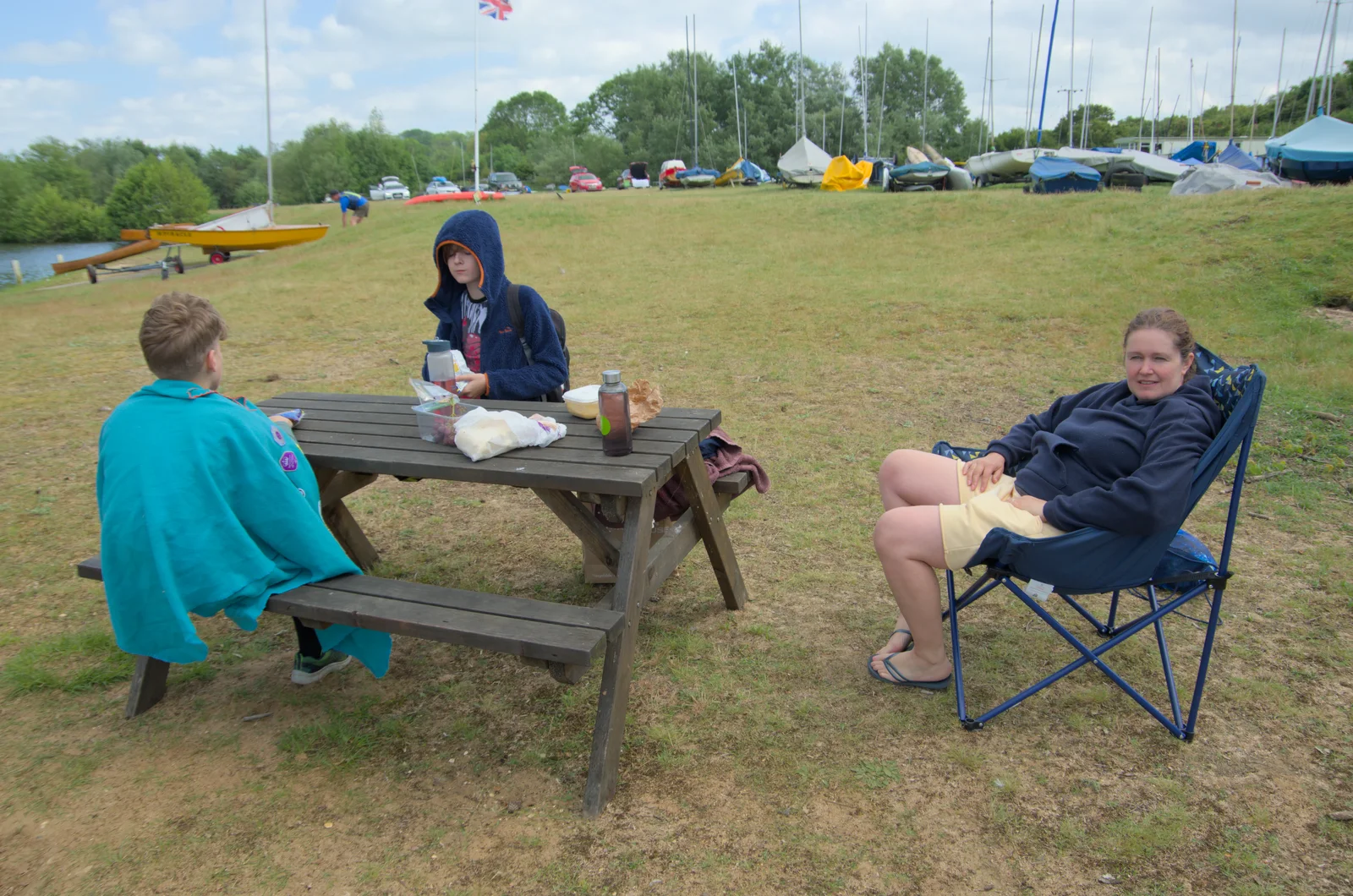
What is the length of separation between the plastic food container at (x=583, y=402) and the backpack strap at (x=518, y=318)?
0.75 m

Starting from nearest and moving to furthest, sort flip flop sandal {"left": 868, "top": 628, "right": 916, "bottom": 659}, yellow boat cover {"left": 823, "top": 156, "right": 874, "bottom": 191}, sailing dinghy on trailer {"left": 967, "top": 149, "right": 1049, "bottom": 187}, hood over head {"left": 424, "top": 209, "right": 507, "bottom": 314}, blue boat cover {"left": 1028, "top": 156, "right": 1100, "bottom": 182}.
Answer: flip flop sandal {"left": 868, "top": 628, "right": 916, "bottom": 659}
hood over head {"left": 424, "top": 209, "right": 507, "bottom": 314}
blue boat cover {"left": 1028, "top": 156, "right": 1100, "bottom": 182}
sailing dinghy on trailer {"left": 967, "top": 149, "right": 1049, "bottom": 187}
yellow boat cover {"left": 823, "top": 156, "right": 874, "bottom": 191}

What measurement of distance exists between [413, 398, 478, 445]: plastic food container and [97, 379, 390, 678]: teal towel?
0.48 meters

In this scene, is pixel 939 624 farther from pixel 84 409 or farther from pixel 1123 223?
pixel 1123 223

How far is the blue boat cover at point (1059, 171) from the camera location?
1741 cm

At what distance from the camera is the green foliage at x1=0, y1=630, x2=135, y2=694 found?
9.43 ft

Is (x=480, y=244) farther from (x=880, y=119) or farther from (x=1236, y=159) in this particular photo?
(x=880, y=119)

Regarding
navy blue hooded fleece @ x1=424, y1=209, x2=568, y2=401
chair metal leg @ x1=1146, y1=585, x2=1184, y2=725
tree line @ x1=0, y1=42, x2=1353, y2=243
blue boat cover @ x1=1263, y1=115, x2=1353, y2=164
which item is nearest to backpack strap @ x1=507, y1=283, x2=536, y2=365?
navy blue hooded fleece @ x1=424, y1=209, x2=568, y2=401

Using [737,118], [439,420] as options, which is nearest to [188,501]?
[439,420]

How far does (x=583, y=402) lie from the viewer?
9.46 ft

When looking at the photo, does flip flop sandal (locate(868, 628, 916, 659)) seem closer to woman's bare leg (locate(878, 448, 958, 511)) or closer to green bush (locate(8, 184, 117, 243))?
woman's bare leg (locate(878, 448, 958, 511))

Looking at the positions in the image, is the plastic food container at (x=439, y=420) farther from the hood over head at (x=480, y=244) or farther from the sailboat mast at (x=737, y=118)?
the sailboat mast at (x=737, y=118)

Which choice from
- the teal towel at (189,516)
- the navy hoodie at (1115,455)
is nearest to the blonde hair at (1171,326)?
the navy hoodie at (1115,455)

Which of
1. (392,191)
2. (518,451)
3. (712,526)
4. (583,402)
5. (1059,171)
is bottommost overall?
(712,526)

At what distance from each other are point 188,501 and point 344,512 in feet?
4.32
